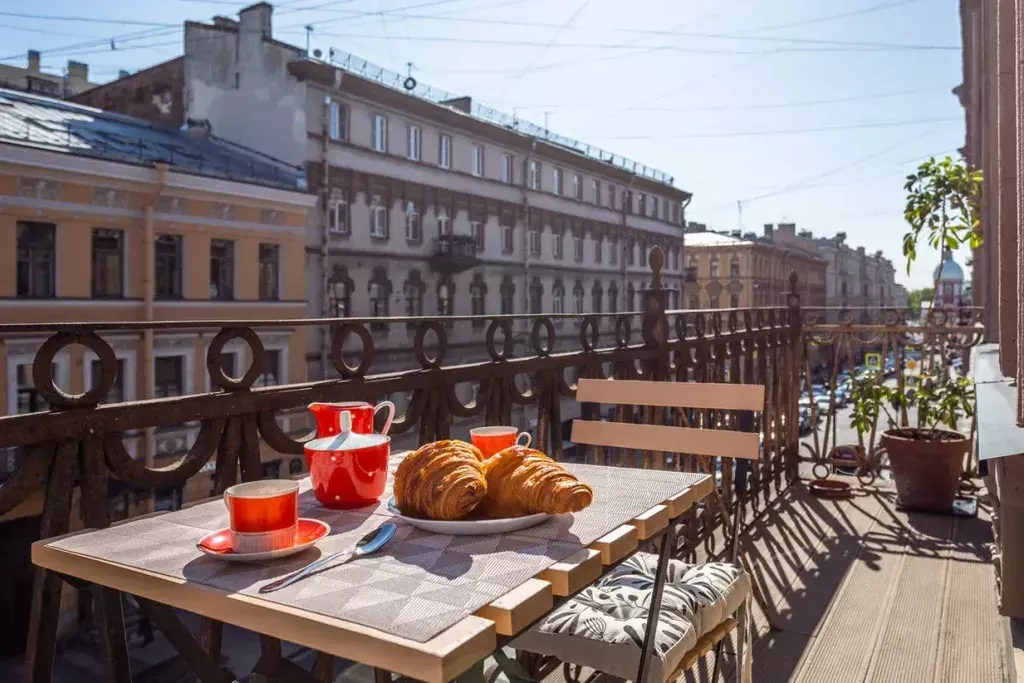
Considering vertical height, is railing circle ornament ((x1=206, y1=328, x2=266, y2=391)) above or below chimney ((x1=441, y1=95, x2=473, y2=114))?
below

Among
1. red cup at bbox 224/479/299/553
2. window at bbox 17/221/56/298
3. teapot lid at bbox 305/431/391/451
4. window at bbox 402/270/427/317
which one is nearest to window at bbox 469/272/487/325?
window at bbox 402/270/427/317

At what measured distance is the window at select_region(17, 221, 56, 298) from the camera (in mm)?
15422

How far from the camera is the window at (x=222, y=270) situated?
1864cm

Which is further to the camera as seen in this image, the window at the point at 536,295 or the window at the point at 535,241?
the window at the point at 536,295

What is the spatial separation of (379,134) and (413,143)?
1452 millimetres

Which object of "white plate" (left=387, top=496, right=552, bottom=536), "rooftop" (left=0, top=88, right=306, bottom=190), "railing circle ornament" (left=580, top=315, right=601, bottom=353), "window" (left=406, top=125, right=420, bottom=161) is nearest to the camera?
"white plate" (left=387, top=496, right=552, bottom=536)

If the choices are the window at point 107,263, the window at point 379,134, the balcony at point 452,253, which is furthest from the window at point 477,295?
the window at point 107,263

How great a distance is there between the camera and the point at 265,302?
1973cm

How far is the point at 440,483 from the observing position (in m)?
1.39

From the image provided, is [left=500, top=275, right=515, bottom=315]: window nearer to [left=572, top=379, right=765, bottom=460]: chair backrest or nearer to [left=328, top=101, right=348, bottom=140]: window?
[left=328, top=101, right=348, bottom=140]: window

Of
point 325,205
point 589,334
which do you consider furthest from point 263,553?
point 325,205

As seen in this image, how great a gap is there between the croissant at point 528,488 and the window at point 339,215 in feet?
69.2

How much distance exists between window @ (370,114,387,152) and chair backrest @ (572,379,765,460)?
21.2 m

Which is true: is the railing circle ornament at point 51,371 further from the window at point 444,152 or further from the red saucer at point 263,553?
the window at point 444,152
